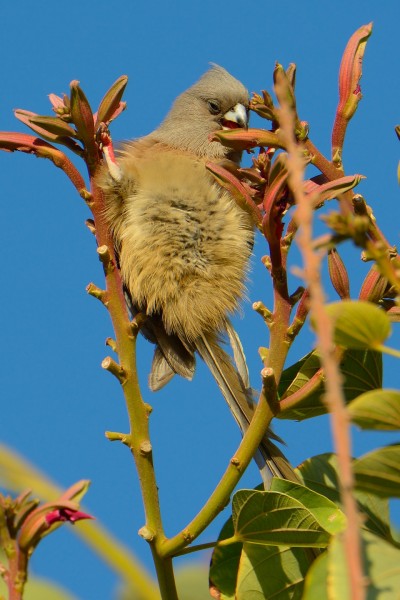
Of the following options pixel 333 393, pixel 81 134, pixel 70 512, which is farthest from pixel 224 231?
pixel 333 393

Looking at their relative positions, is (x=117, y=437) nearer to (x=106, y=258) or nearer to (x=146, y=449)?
(x=146, y=449)

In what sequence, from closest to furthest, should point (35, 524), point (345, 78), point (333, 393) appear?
point (333, 393) < point (35, 524) < point (345, 78)

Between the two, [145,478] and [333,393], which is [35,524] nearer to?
[145,478]

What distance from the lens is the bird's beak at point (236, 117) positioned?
3951mm

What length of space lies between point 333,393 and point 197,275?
6.64 feet

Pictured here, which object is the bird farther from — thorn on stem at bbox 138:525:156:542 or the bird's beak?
the bird's beak

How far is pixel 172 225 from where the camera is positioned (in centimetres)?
270

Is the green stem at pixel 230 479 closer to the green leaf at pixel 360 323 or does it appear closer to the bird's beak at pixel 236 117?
the green leaf at pixel 360 323

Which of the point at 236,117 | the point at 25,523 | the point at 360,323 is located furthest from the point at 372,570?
the point at 236,117

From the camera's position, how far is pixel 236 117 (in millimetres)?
3982

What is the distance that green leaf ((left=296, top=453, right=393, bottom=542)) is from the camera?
1.74 metres

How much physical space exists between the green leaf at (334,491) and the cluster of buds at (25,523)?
611 mm

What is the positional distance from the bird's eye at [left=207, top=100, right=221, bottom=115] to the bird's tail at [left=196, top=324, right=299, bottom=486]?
1.61 metres

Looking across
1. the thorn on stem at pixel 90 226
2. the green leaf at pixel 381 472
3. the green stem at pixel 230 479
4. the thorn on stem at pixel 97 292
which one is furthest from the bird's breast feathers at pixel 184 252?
the green leaf at pixel 381 472
